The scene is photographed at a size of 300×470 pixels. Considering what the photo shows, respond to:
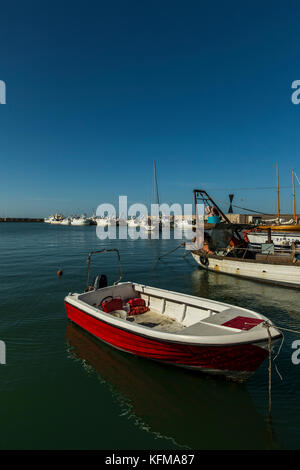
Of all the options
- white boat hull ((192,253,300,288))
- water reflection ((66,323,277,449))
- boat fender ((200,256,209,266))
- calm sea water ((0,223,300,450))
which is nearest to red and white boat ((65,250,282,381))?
water reflection ((66,323,277,449))

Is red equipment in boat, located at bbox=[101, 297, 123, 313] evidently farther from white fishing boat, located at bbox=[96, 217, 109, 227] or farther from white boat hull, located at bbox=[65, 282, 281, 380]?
white fishing boat, located at bbox=[96, 217, 109, 227]

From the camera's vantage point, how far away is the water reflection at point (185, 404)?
230 inches

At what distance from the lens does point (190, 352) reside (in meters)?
7.32

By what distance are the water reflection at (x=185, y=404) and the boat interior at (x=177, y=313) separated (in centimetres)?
168

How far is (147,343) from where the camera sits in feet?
26.8

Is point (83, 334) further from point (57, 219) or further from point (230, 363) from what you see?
point (57, 219)

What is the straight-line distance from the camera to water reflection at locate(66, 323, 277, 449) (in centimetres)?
585

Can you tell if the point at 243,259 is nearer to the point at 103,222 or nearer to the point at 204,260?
the point at 204,260

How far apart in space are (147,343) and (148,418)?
6.95 feet

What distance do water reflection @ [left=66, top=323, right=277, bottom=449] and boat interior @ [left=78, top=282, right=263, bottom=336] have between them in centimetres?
168
